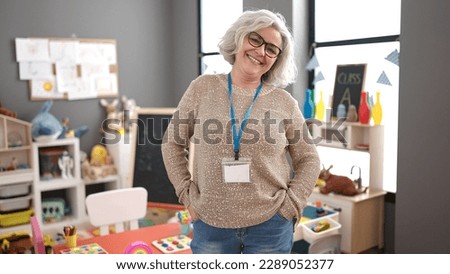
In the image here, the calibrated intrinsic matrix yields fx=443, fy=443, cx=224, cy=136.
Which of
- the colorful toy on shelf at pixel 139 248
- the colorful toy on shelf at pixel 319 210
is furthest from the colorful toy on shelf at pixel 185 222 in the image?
the colorful toy on shelf at pixel 319 210

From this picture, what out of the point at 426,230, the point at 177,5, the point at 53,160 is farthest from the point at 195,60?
the point at 426,230

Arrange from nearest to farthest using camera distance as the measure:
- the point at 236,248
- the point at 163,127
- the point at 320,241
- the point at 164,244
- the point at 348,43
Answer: the point at 236,248 < the point at 164,244 < the point at 320,241 < the point at 348,43 < the point at 163,127

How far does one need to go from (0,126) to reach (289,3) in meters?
2.37

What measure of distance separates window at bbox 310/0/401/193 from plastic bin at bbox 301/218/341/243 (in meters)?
0.44

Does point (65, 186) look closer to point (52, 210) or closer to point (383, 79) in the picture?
point (52, 210)

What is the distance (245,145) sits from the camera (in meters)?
1.31

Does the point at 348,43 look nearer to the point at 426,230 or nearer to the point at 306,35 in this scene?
the point at 306,35

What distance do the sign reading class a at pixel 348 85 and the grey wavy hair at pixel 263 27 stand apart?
1605mm

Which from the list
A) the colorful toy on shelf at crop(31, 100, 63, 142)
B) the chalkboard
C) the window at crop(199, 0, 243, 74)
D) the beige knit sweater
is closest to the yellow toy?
the colorful toy on shelf at crop(31, 100, 63, 142)

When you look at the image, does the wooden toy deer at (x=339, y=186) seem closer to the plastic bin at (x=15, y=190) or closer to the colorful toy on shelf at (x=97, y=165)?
the colorful toy on shelf at (x=97, y=165)

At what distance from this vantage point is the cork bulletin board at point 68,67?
145 inches

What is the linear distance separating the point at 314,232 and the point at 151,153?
136cm

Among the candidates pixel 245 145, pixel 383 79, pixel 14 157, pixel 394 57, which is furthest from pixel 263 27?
pixel 14 157

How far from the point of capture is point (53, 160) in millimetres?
3697
